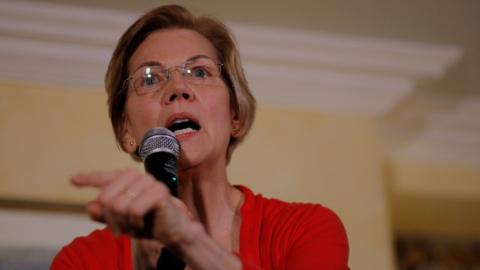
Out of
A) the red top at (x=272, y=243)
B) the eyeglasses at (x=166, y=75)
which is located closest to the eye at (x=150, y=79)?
the eyeglasses at (x=166, y=75)

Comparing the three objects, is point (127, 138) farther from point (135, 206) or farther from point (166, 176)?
point (135, 206)

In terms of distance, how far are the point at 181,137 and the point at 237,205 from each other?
24cm

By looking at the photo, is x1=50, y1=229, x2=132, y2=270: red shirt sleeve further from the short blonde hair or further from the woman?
the short blonde hair

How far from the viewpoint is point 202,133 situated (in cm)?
141

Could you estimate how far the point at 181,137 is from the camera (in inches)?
53.5

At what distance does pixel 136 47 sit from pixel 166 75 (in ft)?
0.44

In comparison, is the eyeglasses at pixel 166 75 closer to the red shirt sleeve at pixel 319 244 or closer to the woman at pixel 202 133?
the woman at pixel 202 133

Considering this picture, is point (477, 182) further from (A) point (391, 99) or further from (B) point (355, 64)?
(B) point (355, 64)

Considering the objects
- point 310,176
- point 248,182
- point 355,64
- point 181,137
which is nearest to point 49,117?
point 248,182

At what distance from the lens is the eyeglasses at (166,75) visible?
1491 mm

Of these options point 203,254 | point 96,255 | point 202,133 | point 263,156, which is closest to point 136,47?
point 202,133

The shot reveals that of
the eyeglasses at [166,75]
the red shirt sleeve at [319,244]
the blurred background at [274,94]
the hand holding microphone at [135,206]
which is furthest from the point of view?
the blurred background at [274,94]

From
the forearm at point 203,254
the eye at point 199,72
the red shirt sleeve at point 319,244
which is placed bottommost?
the red shirt sleeve at point 319,244

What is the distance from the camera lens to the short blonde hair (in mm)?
1590
